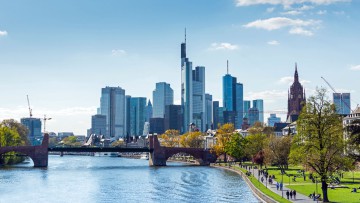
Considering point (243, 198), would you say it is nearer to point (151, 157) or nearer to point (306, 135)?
point (306, 135)

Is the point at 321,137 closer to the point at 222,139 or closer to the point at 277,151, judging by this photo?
the point at 277,151

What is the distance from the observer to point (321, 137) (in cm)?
7062

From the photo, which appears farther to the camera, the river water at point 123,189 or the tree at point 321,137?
the river water at point 123,189

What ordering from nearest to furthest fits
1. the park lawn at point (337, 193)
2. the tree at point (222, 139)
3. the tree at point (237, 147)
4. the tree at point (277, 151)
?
the park lawn at point (337, 193)
the tree at point (277, 151)
the tree at point (237, 147)
the tree at point (222, 139)

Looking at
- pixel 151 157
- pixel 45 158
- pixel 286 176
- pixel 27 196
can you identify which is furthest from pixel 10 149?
pixel 286 176

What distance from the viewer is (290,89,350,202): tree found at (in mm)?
69562

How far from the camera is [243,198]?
3236 inches

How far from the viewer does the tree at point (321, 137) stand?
69.6m

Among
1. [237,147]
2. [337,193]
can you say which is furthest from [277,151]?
[337,193]

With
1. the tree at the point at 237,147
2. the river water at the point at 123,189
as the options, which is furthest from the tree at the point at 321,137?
the tree at the point at 237,147

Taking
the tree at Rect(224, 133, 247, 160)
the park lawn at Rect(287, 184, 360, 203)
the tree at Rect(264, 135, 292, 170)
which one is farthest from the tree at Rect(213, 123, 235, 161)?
the park lawn at Rect(287, 184, 360, 203)

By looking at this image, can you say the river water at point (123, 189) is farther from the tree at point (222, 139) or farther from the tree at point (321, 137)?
the tree at point (222, 139)

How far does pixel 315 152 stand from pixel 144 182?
50594 millimetres

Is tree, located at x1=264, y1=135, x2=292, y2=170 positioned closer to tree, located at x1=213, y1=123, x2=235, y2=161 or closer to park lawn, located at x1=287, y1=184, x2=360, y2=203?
park lawn, located at x1=287, y1=184, x2=360, y2=203
